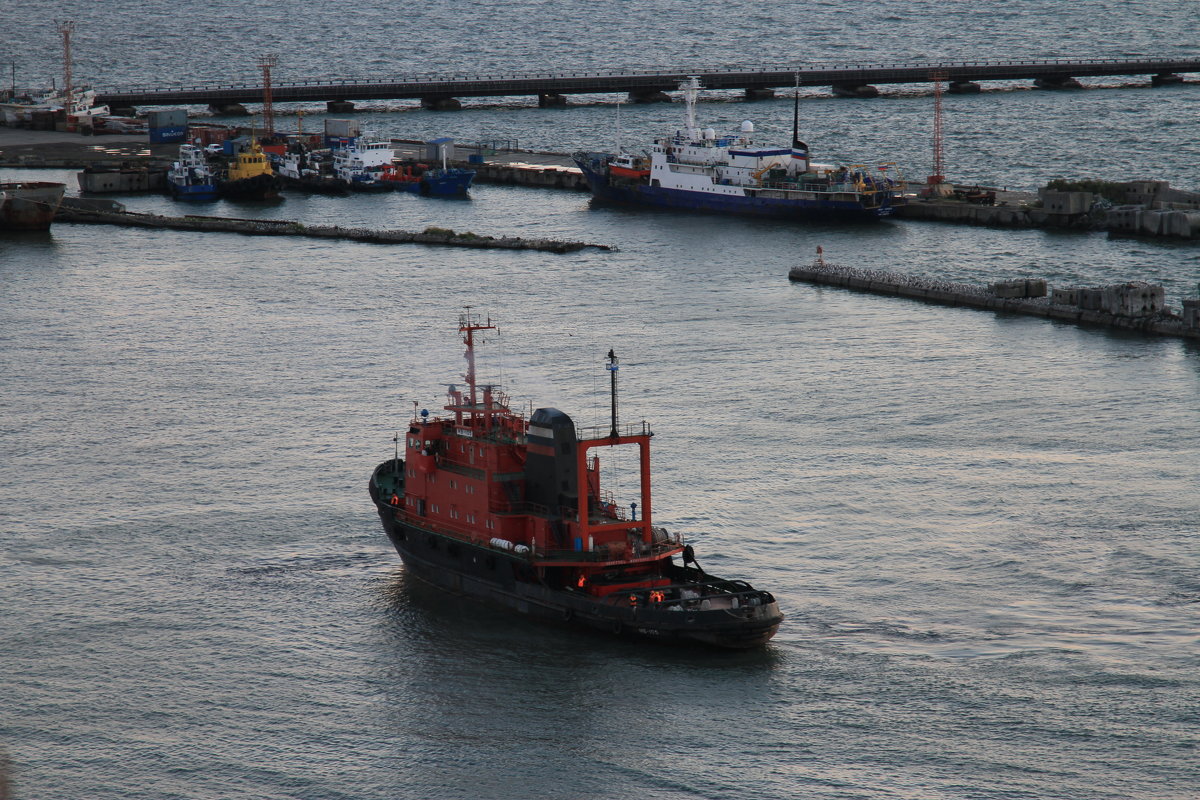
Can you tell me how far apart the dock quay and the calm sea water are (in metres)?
1.27

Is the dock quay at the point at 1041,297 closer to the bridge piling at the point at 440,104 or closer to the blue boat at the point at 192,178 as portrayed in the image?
the blue boat at the point at 192,178

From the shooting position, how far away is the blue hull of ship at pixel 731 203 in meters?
76.9

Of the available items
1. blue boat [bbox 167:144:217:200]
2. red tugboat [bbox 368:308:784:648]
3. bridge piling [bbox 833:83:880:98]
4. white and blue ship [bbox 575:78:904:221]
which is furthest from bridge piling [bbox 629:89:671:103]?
red tugboat [bbox 368:308:784:648]

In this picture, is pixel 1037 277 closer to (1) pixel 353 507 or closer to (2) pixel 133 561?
(1) pixel 353 507

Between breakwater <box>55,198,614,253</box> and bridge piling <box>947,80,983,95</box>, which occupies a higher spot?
bridge piling <box>947,80,983,95</box>

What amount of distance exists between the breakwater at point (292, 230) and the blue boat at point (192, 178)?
19.9 ft

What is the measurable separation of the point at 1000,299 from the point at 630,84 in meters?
72.6

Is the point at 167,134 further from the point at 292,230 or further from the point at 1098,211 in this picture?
the point at 1098,211

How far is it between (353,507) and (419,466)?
17.5 ft

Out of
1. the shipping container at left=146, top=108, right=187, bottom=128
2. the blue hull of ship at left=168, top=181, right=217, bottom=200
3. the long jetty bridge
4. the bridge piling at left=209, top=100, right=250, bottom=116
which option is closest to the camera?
the blue hull of ship at left=168, top=181, right=217, bottom=200

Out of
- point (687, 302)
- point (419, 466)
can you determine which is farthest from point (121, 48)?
point (419, 466)

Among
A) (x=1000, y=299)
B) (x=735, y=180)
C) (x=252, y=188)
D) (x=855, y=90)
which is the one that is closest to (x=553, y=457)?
(x=1000, y=299)

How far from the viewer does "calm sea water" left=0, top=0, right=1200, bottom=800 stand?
83.4 feet

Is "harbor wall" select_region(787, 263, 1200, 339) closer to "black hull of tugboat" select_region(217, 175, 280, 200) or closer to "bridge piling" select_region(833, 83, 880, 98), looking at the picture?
"black hull of tugboat" select_region(217, 175, 280, 200)
